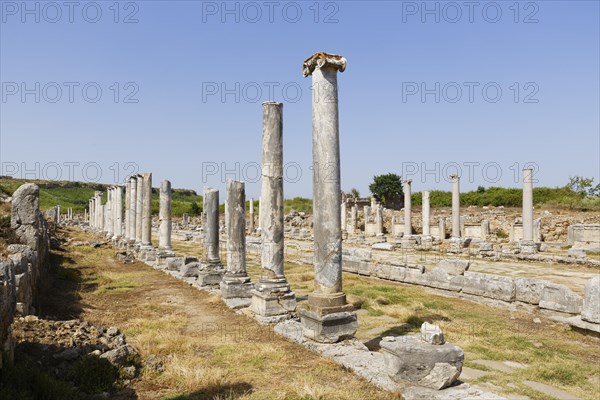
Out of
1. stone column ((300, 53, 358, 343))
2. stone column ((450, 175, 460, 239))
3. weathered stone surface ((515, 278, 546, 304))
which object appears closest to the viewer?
stone column ((300, 53, 358, 343))

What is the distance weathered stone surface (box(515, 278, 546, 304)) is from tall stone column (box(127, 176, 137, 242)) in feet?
60.2

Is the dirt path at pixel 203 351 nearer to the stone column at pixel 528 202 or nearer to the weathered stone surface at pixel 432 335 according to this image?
the weathered stone surface at pixel 432 335

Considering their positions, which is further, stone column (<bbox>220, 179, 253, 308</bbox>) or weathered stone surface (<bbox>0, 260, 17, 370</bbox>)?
stone column (<bbox>220, 179, 253, 308</bbox>)

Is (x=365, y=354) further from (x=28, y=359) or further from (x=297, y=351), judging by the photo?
(x=28, y=359)

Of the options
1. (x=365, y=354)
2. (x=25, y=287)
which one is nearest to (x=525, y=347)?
(x=365, y=354)

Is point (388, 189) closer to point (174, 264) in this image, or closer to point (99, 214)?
point (99, 214)

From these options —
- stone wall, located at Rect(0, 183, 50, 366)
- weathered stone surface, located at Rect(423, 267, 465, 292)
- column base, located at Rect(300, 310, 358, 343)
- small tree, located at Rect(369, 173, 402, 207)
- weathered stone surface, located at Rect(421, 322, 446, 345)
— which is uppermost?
small tree, located at Rect(369, 173, 402, 207)

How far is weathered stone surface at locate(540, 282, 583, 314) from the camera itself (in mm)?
8812

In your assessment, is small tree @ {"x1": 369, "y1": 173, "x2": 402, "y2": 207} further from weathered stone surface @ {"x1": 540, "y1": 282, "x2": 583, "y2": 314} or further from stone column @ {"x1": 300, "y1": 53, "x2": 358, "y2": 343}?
stone column @ {"x1": 300, "y1": 53, "x2": 358, "y2": 343}

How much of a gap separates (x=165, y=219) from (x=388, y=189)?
155 feet

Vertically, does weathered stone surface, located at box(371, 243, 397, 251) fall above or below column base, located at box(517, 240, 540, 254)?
below

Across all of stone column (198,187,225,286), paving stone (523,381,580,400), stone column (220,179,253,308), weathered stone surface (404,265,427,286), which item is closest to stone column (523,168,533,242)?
weathered stone surface (404,265,427,286)

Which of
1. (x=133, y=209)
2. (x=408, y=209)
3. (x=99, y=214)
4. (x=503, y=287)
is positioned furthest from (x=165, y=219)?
(x=99, y=214)

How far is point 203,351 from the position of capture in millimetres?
6434
